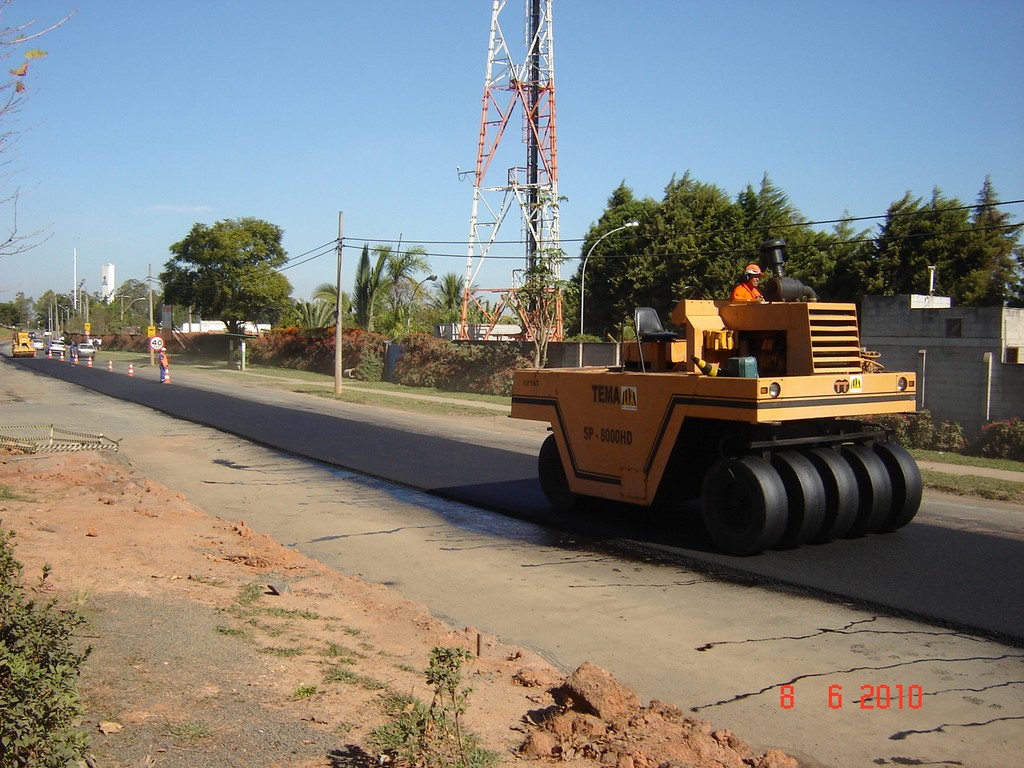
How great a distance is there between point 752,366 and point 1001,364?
1226cm

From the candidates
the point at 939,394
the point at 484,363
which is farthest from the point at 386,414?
the point at 939,394

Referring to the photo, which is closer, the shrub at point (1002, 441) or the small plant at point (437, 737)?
the small plant at point (437, 737)

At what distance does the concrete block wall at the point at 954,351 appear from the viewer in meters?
18.1

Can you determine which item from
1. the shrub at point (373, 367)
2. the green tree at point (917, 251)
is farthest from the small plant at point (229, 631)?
the shrub at point (373, 367)

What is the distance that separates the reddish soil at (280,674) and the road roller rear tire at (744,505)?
3.01 meters

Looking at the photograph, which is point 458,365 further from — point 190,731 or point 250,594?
point 190,731

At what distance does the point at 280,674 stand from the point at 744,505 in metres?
4.66

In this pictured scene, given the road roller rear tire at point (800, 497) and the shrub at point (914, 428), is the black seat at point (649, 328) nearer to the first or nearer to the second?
the road roller rear tire at point (800, 497)

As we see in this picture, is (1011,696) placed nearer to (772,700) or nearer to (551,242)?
(772,700)

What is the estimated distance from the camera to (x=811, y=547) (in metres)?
8.72

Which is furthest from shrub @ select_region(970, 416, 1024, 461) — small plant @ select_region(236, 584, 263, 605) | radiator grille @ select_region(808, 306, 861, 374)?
small plant @ select_region(236, 584, 263, 605)

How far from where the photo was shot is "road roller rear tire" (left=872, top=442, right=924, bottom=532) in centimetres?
907
